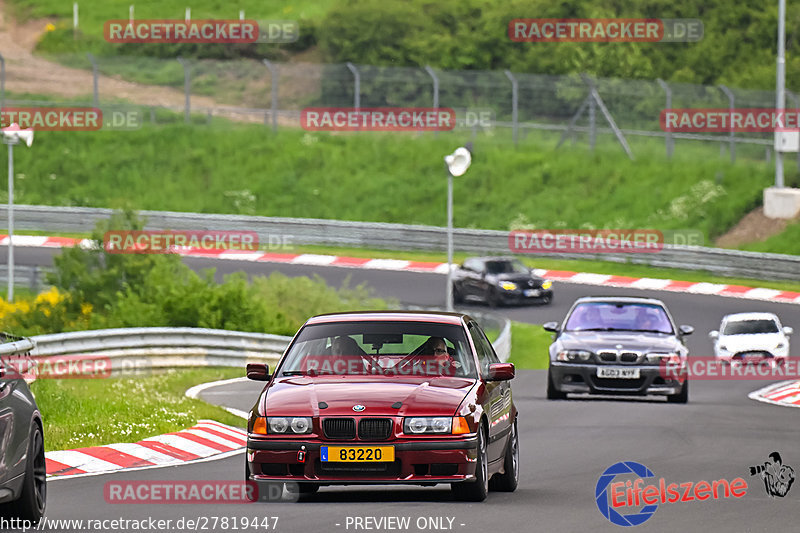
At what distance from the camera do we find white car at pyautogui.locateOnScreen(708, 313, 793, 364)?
30.7 metres

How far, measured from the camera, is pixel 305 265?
4356 centimetres

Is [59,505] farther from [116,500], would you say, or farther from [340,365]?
[340,365]

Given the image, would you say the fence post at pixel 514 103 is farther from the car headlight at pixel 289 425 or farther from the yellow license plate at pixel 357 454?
the yellow license plate at pixel 357 454

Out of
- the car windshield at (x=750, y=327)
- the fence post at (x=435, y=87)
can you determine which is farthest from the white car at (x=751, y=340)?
the fence post at (x=435, y=87)

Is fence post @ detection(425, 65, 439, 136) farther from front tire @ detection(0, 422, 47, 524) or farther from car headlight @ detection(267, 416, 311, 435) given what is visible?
front tire @ detection(0, 422, 47, 524)

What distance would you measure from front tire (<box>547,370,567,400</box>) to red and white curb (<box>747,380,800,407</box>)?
320 cm

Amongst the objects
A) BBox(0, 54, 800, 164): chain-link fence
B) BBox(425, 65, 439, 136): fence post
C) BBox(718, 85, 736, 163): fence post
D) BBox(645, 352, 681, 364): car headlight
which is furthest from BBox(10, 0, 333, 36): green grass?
BBox(645, 352, 681, 364): car headlight

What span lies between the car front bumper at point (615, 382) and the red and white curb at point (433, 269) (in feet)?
58.7

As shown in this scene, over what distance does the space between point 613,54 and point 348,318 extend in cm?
4561

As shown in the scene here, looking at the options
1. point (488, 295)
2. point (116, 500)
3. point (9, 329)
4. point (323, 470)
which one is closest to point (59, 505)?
point (116, 500)

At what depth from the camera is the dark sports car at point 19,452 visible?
1031 cm

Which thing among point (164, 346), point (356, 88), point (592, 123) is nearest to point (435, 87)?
point (356, 88)

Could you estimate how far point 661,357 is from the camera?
21.9 m

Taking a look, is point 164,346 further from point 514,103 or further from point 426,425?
point 514,103
